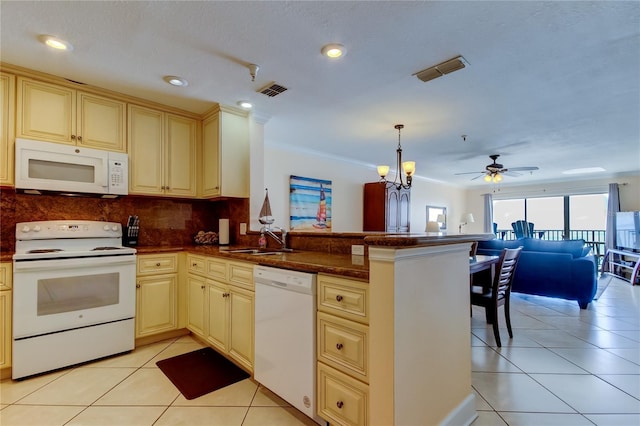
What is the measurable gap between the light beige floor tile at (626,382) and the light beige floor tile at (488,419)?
107cm

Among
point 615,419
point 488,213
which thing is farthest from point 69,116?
point 488,213

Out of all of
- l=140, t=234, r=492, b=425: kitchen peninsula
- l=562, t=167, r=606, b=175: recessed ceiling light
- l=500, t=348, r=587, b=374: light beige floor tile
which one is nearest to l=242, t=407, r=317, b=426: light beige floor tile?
l=140, t=234, r=492, b=425: kitchen peninsula

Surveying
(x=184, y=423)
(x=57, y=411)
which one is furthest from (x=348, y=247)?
(x=57, y=411)

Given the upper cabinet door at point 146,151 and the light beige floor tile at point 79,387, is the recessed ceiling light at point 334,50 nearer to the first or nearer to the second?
the upper cabinet door at point 146,151

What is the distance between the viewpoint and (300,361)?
164cm

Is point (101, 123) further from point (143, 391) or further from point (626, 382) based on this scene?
point (626, 382)

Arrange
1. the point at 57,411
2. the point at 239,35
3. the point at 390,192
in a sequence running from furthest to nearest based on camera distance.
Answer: the point at 390,192 → the point at 239,35 → the point at 57,411

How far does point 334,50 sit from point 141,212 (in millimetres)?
2547

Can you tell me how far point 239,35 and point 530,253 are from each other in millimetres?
4818

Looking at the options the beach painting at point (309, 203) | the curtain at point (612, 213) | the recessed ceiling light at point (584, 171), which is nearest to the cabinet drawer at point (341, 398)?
the beach painting at point (309, 203)

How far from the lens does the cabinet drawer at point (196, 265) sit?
2636mm

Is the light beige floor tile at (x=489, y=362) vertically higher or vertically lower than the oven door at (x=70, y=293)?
lower

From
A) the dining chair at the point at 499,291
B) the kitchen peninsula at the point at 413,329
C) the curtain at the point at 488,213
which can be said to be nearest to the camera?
the kitchen peninsula at the point at 413,329

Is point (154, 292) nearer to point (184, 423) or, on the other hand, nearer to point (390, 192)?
point (184, 423)
